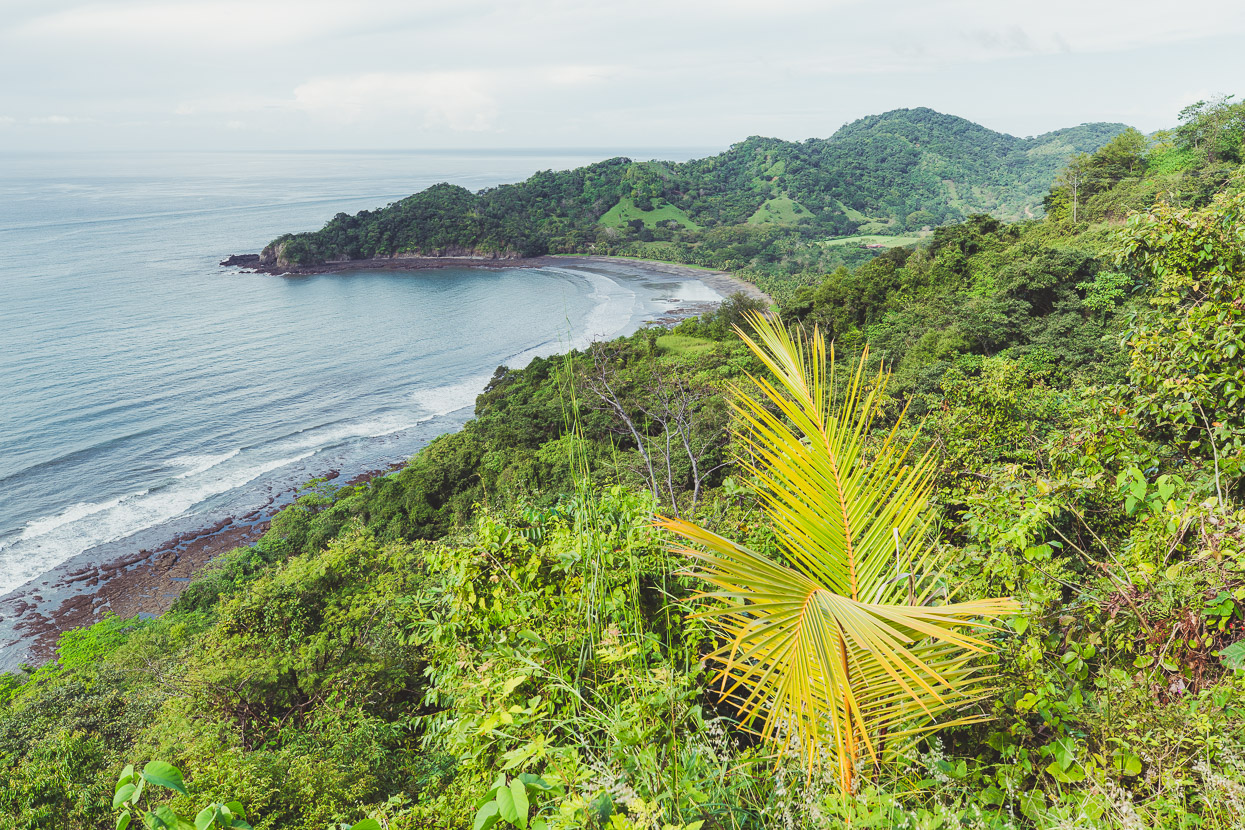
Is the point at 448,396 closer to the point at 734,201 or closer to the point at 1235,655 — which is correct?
the point at 1235,655

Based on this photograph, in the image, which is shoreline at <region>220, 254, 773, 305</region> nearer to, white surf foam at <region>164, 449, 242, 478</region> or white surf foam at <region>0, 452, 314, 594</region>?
white surf foam at <region>164, 449, 242, 478</region>

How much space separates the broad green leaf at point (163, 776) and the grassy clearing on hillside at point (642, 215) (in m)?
113

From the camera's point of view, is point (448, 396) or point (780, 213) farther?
point (780, 213)

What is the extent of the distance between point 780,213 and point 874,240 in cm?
2684

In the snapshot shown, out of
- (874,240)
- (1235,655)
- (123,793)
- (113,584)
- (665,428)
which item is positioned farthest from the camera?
(874,240)

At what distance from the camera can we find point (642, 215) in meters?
114

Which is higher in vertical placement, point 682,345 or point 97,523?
point 682,345

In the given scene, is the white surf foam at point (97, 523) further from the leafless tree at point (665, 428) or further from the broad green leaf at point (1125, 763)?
the broad green leaf at point (1125, 763)

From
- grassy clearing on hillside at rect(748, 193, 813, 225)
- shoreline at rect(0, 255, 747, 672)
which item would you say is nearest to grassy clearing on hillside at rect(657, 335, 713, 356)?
shoreline at rect(0, 255, 747, 672)

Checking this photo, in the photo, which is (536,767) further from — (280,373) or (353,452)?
(280,373)

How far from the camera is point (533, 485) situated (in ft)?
73.7

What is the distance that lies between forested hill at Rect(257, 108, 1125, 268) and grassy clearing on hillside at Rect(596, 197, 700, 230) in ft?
1.20

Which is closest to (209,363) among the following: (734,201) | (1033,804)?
(1033,804)

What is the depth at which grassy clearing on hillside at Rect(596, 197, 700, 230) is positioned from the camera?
111m
